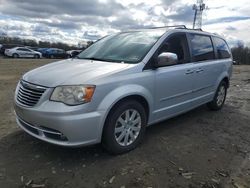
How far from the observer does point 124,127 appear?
402 centimetres

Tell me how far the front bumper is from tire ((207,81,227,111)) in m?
3.61

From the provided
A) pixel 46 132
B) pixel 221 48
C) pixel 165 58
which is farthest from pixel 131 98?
pixel 221 48

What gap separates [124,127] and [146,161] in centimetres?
54

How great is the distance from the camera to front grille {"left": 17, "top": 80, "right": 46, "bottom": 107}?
144 inches

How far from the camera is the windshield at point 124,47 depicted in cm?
440

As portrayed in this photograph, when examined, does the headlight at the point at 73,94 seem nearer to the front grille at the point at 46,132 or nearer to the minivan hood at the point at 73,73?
the minivan hood at the point at 73,73

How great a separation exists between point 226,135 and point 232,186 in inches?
70.3

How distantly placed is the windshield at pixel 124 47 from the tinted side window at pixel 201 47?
2.77ft

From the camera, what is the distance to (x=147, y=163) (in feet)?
12.6

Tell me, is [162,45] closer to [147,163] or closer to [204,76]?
[204,76]

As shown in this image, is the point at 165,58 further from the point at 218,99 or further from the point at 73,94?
the point at 218,99

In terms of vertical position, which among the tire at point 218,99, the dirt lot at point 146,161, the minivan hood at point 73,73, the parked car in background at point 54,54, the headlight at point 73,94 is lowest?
the parked car in background at point 54,54

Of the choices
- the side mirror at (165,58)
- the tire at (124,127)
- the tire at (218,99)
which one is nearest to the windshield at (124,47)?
the side mirror at (165,58)

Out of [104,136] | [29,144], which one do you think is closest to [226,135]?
[104,136]
